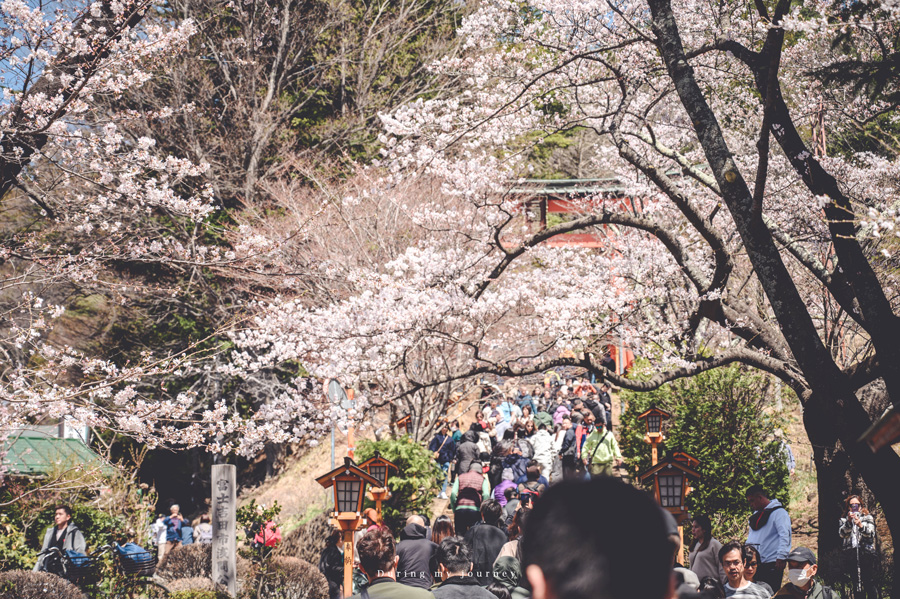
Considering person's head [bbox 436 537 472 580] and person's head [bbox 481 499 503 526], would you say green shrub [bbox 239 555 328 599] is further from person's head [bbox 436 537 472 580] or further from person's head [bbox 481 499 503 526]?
person's head [bbox 436 537 472 580]

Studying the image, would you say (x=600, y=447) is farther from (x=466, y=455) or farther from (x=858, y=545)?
(x=858, y=545)

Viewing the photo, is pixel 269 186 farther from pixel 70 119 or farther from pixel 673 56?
pixel 673 56

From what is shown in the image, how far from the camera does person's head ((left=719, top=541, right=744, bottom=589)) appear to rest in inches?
183

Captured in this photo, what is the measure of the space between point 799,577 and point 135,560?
7.59 meters

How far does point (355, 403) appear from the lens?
9172mm

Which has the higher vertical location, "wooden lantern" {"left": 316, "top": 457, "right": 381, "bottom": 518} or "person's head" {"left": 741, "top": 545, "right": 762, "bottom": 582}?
"wooden lantern" {"left": 316, "top": 457, "right": 381, "bottom": 518}

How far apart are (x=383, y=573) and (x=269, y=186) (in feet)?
44.4

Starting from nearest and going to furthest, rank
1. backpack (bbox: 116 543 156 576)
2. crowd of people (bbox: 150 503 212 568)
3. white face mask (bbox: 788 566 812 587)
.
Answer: white face mask (bbox: 788 566 812 587) < backpack (bbox: 116 543 156 576) < crowd of people (bbox: 150 503 212 568)

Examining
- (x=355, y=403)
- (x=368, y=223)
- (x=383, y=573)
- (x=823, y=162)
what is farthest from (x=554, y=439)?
(x=383, y=573)

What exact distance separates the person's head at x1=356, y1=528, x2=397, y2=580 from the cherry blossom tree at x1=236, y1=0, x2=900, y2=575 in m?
2.55

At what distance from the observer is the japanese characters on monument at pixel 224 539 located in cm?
795

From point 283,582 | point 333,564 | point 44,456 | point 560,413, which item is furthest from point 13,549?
point 560,413

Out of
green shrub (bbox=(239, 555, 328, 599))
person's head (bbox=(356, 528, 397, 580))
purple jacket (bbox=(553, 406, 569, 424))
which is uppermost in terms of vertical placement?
purple jacket (bbox=(553, 406, 569, 424))

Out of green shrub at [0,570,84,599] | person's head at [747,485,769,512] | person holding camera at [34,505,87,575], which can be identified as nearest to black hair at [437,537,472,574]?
person's head at [747,485,769,512]
